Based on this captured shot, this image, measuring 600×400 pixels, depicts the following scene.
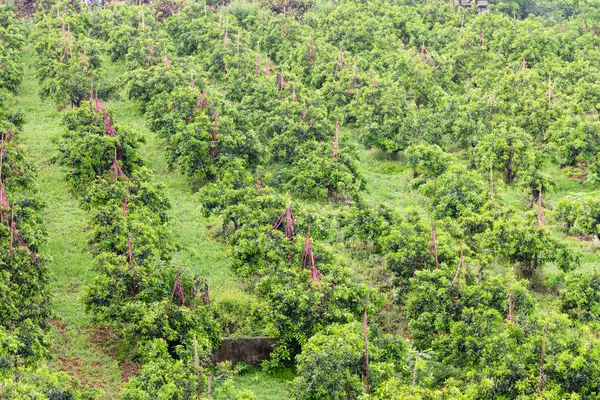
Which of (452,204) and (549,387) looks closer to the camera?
(549,387)

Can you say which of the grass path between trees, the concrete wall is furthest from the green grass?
the concrete wall

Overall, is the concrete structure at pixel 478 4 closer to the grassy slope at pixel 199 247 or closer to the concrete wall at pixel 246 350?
the grassy slope at pixel 199 247

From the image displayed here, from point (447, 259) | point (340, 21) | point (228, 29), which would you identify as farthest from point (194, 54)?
point (447, 259)

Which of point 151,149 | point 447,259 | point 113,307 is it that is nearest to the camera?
point 113,307

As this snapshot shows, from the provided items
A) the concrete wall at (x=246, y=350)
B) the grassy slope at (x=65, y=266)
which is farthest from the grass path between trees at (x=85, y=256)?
the concrete wall at (x=246, y=350)

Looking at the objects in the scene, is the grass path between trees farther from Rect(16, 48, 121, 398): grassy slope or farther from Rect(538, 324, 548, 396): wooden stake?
Rect(538, 324, 548, 396): wooden stake

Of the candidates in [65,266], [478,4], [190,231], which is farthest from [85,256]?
[478,4]

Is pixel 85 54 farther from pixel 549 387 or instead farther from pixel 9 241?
pixel 549 387
